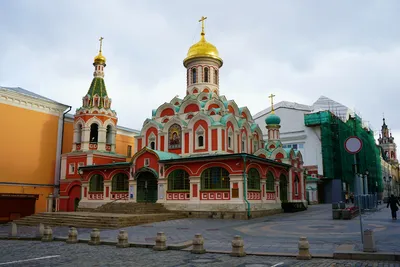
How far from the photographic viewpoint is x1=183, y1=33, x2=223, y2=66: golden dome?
101ft

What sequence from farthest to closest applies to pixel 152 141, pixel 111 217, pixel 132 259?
pixel 152 141 → pixel 111 217 → pixel 132 259

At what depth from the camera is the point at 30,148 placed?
30031 millimetres

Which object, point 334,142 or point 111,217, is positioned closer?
point 111,217

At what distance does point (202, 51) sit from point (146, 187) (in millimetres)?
12272

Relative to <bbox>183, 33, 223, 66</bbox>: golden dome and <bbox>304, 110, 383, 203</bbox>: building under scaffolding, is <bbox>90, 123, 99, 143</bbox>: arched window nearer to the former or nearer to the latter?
<bbox>183, 33, 223, 66</bbox>: golden dome

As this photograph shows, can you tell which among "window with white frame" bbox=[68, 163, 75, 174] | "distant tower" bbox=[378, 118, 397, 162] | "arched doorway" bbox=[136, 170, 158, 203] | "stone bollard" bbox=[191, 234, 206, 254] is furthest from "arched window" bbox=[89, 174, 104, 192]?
"distant tower" bbox=[378, 118, 397, 162]

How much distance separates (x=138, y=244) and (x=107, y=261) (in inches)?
109

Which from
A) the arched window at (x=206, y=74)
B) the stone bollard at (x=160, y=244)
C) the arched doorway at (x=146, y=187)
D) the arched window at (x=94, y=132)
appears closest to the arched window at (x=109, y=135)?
the arched window at (x=94, y=132)

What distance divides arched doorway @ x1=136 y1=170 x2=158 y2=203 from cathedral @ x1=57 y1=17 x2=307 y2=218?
69 mm

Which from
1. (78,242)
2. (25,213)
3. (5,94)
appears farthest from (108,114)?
(78,242)

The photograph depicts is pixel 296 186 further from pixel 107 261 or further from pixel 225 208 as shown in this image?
pixel 107 261

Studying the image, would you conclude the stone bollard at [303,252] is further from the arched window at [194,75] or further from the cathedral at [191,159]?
the arched window at [194,75]

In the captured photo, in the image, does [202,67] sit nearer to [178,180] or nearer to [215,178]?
[178,180]

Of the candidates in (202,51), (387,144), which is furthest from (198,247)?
(387,144)
